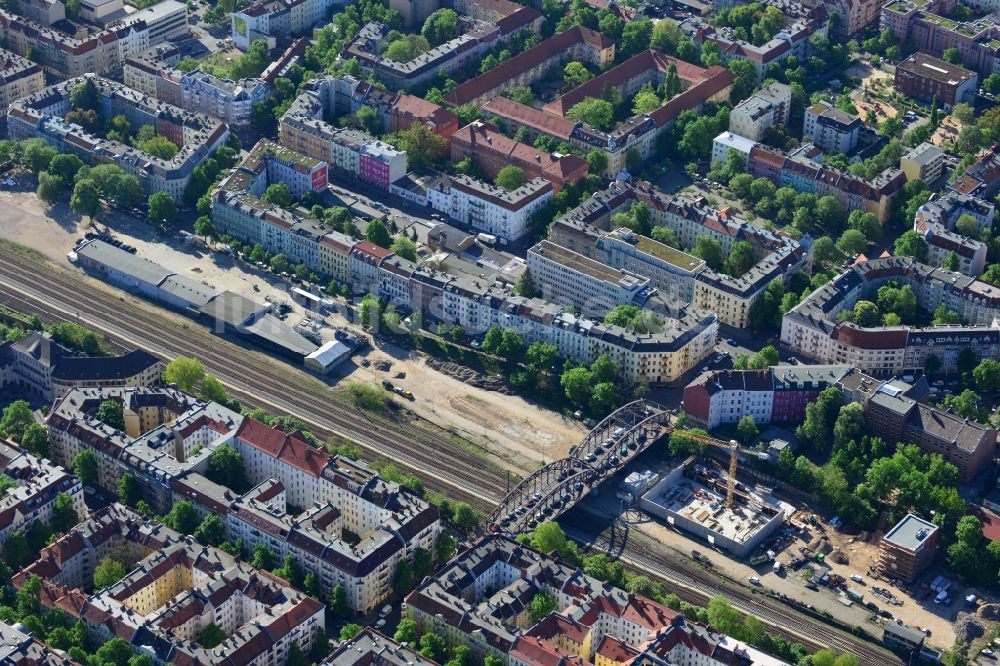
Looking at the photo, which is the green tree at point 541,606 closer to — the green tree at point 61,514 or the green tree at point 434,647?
the green tree at point 434,647

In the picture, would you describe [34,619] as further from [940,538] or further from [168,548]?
[940,538]

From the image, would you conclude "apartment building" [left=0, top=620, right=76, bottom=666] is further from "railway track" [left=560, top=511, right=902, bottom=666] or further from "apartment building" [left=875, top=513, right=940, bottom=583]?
"apartment building" [left=875, top=513, right=940, bottom=583]

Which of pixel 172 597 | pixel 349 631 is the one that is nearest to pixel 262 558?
pixel 172 597

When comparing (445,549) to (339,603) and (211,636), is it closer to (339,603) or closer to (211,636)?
(339,603)

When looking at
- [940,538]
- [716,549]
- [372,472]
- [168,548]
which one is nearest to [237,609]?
[168,548]

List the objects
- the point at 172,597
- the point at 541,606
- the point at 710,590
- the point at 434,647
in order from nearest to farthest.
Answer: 1. the point at 434,647
2. the point at 541,606
3. the point at 172,597
4. the point at 710,590
